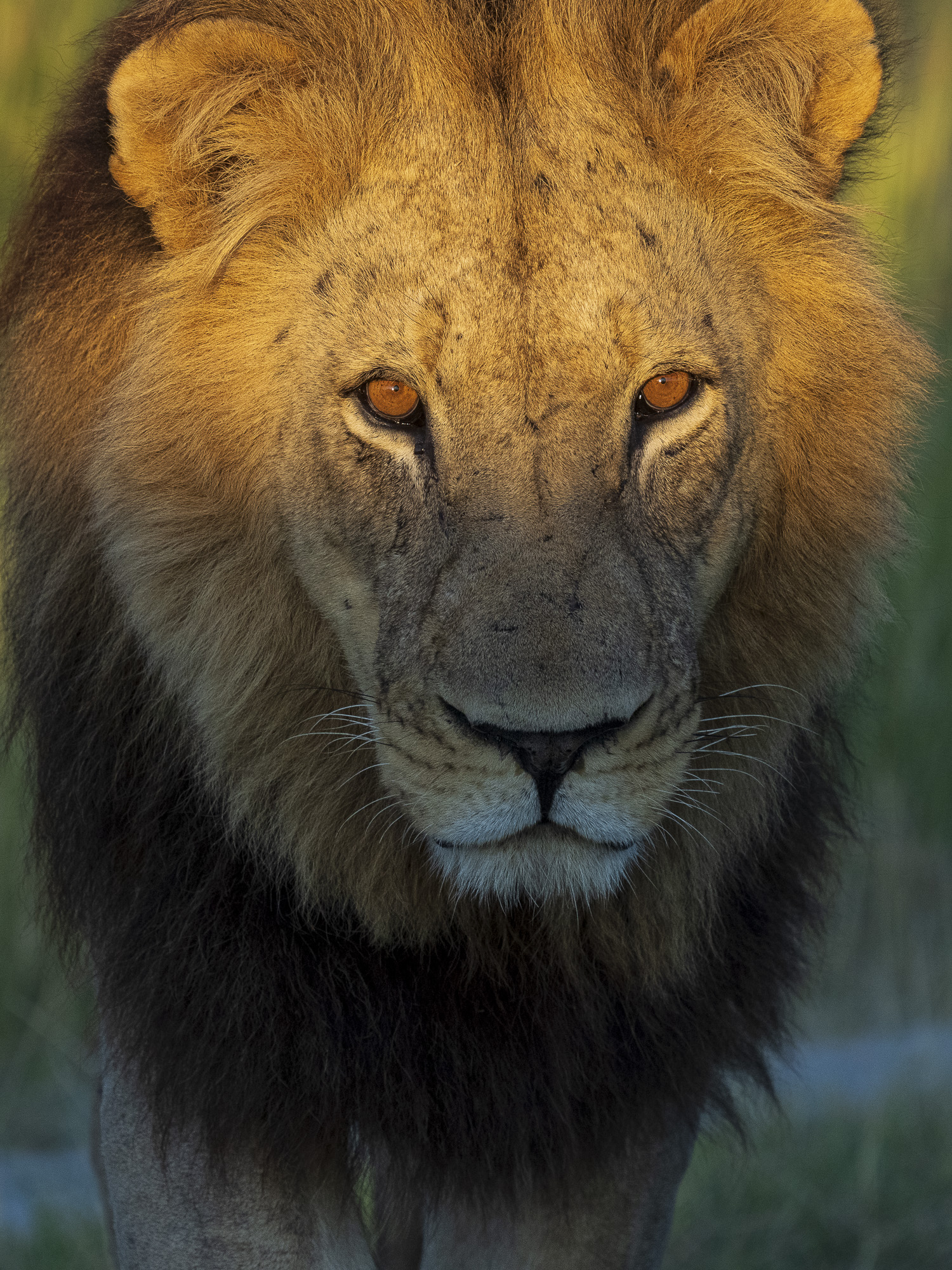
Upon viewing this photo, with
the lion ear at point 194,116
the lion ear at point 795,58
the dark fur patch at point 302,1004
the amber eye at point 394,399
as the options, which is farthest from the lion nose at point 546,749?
the lion ear at point 795,58

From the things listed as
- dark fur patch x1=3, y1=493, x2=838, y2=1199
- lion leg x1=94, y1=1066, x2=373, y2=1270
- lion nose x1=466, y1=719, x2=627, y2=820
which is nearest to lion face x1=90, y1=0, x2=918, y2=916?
lion nose x1=466, y1=719, x2=627, y2=820

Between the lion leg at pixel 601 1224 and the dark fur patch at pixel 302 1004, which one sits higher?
the dark fur patch at pixel 302 1004

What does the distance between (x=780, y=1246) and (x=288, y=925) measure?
2383 millimetres

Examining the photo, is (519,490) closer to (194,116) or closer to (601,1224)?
(194,116)

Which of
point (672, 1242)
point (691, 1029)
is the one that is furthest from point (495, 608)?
point (672, 1242)

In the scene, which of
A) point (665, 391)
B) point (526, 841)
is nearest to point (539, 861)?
point (526, 841)

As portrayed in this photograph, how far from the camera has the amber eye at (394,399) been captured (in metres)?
1.93

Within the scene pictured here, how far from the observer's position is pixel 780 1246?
13.0 ft

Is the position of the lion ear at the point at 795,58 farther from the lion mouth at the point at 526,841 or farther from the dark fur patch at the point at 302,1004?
the dark fur patch at the point at 302,1004

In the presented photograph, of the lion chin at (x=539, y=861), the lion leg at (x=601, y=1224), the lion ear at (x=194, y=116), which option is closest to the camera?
the lion chin at (x=539, y=861)

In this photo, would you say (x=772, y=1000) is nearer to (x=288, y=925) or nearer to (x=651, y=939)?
(x=651, y=939)

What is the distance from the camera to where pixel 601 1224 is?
2.39m

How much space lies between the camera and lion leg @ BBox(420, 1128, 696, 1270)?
7.83 feet

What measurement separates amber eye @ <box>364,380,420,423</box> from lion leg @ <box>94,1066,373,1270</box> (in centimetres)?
114
